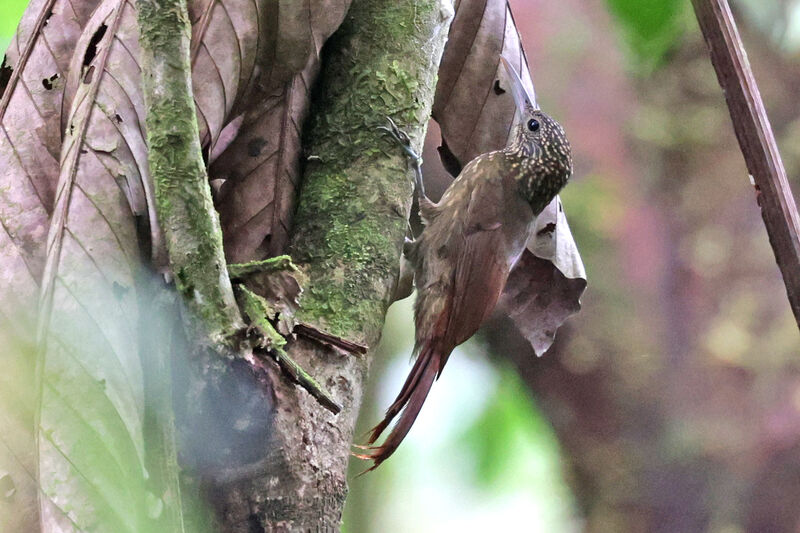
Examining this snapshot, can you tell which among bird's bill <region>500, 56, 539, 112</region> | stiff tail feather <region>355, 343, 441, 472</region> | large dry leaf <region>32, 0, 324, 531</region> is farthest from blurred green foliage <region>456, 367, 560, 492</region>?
large dry leaf <region>32, 0, 324, 531</region>

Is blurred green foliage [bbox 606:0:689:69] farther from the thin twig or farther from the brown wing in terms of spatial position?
the brown wing

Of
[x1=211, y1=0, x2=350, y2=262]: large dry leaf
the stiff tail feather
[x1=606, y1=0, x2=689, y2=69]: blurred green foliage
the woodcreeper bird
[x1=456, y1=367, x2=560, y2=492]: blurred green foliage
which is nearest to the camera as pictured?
[x1=606, y1=0, x2=689, y2=69]: blurred green foliage

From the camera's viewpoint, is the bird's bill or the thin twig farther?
the bird's bill

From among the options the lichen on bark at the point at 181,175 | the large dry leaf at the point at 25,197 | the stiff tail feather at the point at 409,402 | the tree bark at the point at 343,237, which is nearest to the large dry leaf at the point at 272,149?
the tree bark at the point at 343,237

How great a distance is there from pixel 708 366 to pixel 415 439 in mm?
1109

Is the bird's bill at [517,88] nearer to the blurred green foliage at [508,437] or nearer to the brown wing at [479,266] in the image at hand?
the brown wing at [479,266]

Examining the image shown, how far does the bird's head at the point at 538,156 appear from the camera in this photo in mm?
2746

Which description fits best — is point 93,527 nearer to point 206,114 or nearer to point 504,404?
point 206,114

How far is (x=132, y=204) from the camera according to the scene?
1.24m

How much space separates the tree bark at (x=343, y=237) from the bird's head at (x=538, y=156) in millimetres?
1057

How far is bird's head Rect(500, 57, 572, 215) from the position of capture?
275cm

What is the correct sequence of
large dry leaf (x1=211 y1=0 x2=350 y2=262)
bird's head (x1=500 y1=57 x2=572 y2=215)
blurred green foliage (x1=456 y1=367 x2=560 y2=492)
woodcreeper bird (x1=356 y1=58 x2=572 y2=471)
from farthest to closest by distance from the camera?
blurred green foliage (x1=456 y1=367 x2=560 y2=492)
bird's head (x1=500 y1=57 x2=572 y2=215)
woodcreeper bird (x1=356 y1=58 x2=572 y2=471)
large dry leaf (x1=211 y1=0 x2=350 y2=262)

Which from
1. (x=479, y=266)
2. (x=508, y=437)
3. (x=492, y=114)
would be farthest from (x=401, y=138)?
(x=508, y=437)

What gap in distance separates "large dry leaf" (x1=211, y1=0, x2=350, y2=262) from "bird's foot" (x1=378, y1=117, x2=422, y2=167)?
15cm
